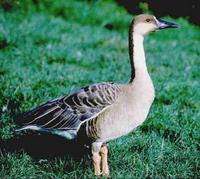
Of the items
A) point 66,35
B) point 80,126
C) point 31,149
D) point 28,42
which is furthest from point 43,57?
point 80,126

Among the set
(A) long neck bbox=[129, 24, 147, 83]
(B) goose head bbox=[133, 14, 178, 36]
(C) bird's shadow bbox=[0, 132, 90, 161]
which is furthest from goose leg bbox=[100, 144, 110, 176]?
(B) goose head bbox=[133, 14, 178, 36]

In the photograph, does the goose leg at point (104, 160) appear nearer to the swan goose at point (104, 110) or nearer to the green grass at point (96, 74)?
the swan goose at point (104, 110)

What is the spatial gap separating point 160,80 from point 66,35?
3.81 meters

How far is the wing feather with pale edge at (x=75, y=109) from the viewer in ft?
16.3

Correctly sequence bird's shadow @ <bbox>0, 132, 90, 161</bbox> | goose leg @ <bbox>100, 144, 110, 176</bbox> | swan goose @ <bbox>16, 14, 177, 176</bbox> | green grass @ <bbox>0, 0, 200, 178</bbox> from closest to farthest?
swan goose @ <bbox>16, 14, 177, 176</bbox> < goose leg @ <bbox>100, 144, 110, 176</bbox> < green grass @ <bbox>0, 0, 200, 178</bbox> < bird's shadow @ <bbox>0, 132, 90, 161</bbox>

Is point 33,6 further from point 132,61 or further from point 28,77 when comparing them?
point 132,61

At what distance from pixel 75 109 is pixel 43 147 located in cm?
100

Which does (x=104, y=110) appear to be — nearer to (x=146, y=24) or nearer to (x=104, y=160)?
(x=104, y=160)

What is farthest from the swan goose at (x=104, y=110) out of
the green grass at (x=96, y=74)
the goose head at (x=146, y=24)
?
the green grass at (x=96, y=74)

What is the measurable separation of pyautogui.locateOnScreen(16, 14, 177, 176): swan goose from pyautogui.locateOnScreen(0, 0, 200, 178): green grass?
370 mm

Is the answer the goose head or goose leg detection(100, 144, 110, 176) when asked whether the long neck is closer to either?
the goose head

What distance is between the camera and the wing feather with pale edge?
16.3 ft

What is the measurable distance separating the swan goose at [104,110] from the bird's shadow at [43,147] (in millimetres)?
493

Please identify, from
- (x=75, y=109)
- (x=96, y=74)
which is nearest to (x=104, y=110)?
(x=75, y=109)
